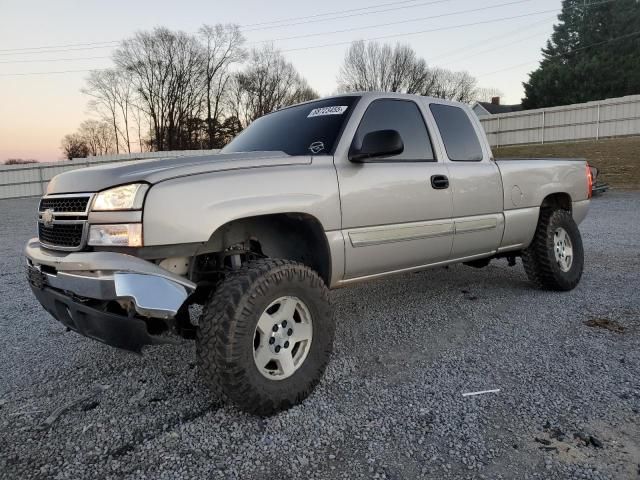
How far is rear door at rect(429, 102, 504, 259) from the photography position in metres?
4.05

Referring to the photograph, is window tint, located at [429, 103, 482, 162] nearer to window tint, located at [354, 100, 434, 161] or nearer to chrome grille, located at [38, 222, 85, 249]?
window tint, located at [354, 100, 434, 161]

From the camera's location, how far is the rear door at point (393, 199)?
3.26 meters

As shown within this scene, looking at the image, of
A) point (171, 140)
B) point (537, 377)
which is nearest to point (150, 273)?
point (537, 377)

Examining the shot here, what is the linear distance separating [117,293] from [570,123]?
97.3ft

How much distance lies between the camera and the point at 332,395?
2926 millimetres

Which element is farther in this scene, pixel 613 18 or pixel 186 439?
pixel 613 18

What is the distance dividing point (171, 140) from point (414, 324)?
48.0 metres

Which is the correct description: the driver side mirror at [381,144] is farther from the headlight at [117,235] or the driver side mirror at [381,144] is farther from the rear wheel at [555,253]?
the rear wheel at [555,253]

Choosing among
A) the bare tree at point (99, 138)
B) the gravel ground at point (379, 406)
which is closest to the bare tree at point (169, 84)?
the bare tree at point (99, 138)

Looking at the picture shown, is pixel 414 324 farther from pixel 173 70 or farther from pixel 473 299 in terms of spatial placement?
pixel 173 70

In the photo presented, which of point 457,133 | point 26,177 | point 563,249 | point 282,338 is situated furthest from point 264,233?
point 26,177

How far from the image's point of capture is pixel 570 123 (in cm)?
2697

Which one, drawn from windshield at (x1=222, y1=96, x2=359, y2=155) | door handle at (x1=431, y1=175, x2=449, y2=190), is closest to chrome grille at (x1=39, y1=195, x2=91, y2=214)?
windshield at (x1=222, y1=96, x2=359, y2=155)

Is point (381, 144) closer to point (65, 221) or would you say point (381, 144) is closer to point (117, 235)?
point (117, 235)
